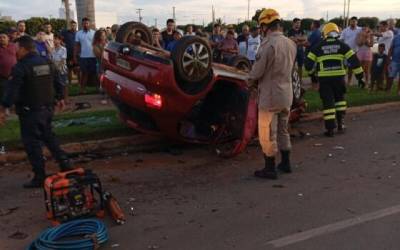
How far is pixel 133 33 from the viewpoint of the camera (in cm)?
784

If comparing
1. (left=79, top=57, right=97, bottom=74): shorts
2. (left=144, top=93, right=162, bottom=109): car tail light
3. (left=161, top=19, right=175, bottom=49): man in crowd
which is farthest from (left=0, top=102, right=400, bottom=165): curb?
(left=79, top=57, right=97, bottom=74): shorts

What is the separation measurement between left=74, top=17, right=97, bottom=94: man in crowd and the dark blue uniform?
21.0ft

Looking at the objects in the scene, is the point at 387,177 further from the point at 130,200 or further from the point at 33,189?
the point at 33,189

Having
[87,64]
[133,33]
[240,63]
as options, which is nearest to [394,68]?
[240,63]

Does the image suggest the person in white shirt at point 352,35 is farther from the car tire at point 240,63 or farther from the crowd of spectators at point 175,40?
the car tire at point 240,63

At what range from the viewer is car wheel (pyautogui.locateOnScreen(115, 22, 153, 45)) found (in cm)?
771

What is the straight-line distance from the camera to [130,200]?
573 centimetres

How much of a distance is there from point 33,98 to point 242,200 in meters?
2.58

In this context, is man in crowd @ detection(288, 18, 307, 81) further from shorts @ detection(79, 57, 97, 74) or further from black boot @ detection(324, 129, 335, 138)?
black boot @ detection(324, 129, 335, 138)

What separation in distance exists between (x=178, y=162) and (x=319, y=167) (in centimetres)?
183

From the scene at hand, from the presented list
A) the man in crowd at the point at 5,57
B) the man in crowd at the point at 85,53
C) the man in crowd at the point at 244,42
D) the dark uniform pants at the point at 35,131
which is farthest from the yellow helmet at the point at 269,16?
the man in crowd at the point at 244,42

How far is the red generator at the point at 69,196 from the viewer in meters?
4.94

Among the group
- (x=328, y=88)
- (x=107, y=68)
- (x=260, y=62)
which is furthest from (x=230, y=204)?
(x=328, y=88)

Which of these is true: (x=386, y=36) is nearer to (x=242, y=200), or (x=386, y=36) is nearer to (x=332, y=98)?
(x=332, y=98)
